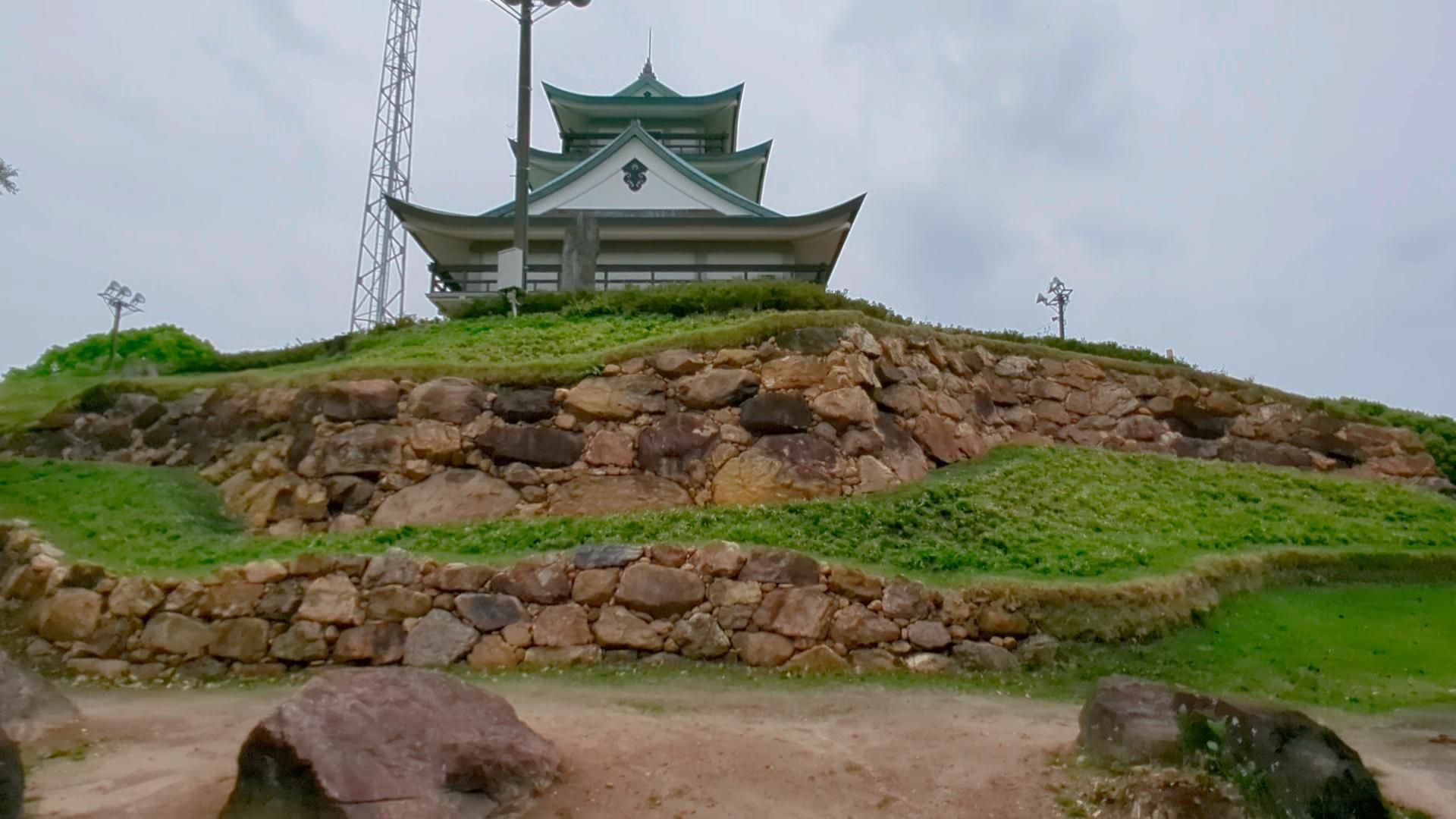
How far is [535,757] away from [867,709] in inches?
116

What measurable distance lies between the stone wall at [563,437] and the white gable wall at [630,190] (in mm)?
14634

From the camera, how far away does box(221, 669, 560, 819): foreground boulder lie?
471 centimetres

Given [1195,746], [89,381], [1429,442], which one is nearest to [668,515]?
[1195,746]

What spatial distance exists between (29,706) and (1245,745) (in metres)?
7.70

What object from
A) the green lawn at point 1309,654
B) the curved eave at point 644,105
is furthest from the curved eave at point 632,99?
the green lawn at point 1309,654

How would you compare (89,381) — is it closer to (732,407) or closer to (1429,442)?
(732,407)

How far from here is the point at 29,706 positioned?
6652mm

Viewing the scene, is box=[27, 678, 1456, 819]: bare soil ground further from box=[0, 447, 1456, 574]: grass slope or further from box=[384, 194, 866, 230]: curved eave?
box=[384, 194, 866, 230]: curved eave

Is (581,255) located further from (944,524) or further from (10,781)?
(10,781)

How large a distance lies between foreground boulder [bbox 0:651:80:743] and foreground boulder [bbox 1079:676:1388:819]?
6860 millimetres

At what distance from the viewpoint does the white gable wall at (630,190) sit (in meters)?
26.7

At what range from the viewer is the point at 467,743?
5.30 metres

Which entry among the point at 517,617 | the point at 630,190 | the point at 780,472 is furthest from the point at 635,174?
the point at 517,617

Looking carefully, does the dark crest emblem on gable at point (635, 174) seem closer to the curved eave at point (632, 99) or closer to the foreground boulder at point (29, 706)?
the curved eave at point (632, 99)
